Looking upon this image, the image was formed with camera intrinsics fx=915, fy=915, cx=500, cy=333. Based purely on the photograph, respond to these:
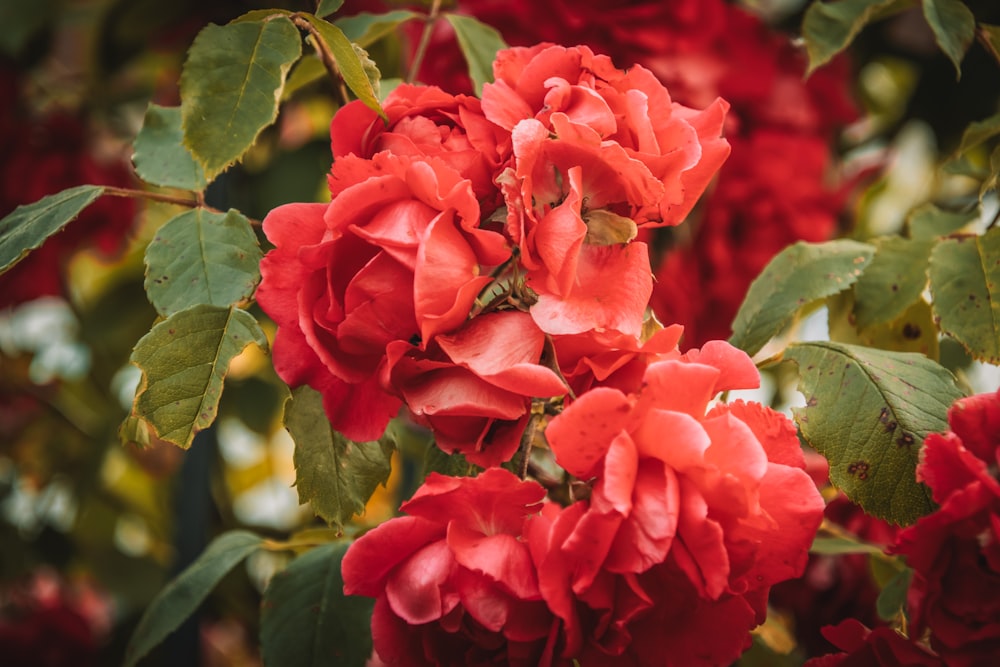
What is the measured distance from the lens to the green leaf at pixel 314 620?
467 mm

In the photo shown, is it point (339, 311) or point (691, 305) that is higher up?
point (339, 311)

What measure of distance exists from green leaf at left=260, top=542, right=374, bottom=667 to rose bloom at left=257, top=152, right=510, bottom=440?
0.17 m

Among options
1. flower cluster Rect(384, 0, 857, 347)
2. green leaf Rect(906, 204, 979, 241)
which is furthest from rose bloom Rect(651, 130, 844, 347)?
green leaf Rect(906, 204, 979, 241)

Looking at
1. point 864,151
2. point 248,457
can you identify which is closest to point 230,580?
point 248,457

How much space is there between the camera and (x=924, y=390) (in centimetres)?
39

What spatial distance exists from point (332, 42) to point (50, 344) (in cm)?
96

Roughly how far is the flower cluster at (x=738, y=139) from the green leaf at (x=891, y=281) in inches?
8.3

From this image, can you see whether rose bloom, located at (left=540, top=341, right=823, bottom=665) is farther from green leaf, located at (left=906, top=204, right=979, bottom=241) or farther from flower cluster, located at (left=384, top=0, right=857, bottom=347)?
flower cluster, located at (left=384, top=0, right=857, bottom=347)

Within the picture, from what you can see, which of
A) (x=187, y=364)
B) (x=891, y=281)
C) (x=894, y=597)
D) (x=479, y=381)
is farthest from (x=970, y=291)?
(x=187, y=364)

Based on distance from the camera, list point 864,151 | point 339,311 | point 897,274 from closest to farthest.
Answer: point 339,311 < point 897,274 < point 864,151

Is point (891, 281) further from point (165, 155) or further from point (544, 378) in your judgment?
point (165, 155)

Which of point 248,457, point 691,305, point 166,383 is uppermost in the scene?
point 166,383

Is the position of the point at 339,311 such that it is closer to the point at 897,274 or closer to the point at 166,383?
the point at 166,383

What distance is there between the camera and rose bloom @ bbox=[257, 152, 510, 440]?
34cm
